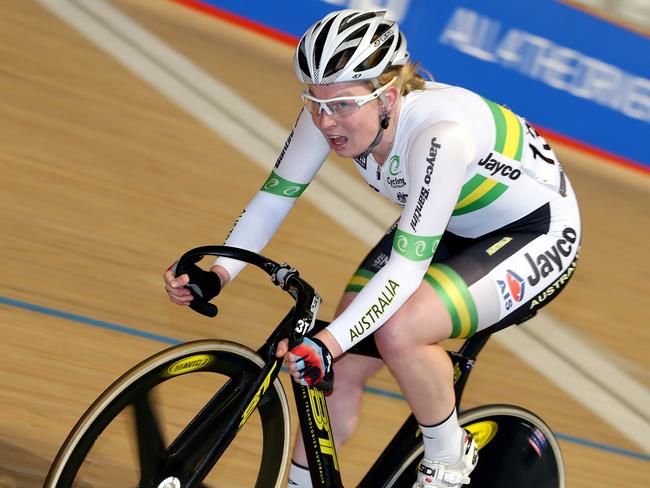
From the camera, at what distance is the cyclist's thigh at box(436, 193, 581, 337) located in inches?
103

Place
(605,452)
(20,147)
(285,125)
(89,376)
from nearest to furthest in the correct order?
(89,376), (605,452), (20,147), (285,125)

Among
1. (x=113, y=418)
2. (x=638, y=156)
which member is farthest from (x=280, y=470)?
(x=638, y=156)

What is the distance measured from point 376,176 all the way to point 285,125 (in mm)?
4217

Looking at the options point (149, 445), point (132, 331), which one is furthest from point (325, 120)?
point (132, 331)

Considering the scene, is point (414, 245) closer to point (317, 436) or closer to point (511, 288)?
point (511, 288)

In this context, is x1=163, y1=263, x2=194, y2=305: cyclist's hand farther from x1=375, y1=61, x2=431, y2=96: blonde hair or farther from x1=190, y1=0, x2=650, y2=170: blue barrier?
x1=190, y1=0, x2=650, y2=170: blue barrier

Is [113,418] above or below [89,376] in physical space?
above

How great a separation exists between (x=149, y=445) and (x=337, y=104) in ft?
2.95

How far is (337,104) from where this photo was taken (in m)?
2.42

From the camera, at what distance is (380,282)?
2383 mm

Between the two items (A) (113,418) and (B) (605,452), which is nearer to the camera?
(A) (113,418)

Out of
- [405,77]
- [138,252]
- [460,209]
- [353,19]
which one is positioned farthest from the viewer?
[138,252]

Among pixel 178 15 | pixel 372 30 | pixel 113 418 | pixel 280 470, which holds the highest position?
pixel 372 30

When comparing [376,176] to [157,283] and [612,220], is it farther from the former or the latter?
[612,220]
